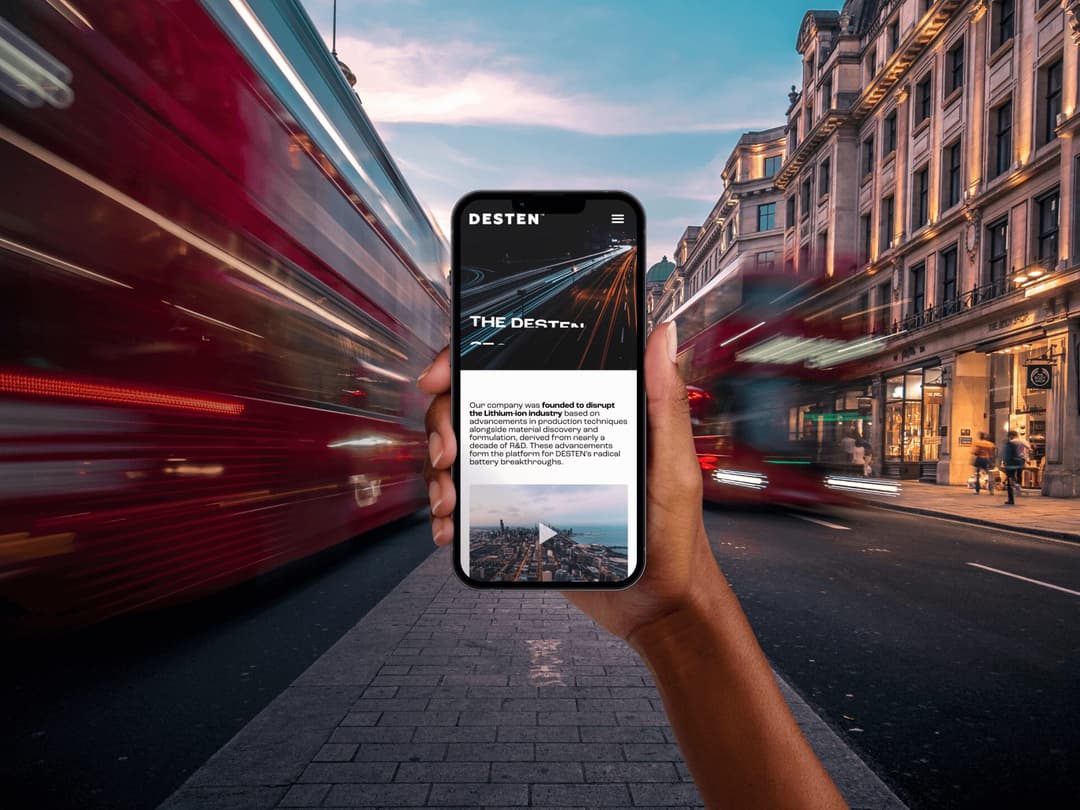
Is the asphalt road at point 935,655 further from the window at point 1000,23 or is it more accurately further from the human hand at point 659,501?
the window at point 1000,23

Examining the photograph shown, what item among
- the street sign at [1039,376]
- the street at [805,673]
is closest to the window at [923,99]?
the street sign at [1039,376]

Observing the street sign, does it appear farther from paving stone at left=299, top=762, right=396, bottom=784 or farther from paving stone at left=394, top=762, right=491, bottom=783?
paving stone at left=299, top=762, right=396, bottom=784

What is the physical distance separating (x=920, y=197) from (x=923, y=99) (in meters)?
4.47

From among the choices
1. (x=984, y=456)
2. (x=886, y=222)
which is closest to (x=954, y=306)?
(x=984, y=456)

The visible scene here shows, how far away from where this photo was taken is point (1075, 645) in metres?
5.91

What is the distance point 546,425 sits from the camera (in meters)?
1.85

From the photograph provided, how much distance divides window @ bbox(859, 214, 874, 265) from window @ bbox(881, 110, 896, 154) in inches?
129

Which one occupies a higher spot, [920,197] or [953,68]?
[953,68]

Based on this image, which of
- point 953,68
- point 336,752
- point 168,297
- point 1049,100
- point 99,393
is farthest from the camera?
point 953,68

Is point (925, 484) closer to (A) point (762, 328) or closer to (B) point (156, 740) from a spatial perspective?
(A) point (762, 328)

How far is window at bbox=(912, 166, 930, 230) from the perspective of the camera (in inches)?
1288

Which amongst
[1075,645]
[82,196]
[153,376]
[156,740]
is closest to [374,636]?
[156,740]

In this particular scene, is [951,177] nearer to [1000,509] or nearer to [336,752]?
[1000,509]

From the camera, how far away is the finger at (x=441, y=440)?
1.76 meters
